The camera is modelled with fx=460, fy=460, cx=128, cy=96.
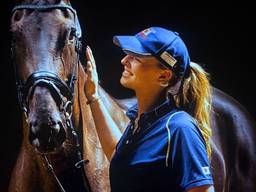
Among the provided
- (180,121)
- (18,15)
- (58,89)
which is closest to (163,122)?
(180,121)

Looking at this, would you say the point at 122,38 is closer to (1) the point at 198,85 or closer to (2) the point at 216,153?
(1) the point at 198,85

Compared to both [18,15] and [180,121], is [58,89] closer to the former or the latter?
[18,15]

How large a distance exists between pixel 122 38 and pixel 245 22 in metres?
1.42

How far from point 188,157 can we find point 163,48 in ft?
1.34

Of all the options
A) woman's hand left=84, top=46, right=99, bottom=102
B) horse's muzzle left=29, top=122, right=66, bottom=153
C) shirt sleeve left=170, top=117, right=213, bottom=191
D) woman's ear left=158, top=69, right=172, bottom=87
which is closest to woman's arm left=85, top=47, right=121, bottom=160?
woman's hand left=84, top=46, right=99, bottom=102

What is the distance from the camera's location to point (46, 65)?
174 centimetres

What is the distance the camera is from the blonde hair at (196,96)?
1.67 metres

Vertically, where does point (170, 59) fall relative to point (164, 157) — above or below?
above

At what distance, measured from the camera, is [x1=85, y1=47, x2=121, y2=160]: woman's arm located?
193cm

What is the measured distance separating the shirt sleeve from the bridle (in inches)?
18.7

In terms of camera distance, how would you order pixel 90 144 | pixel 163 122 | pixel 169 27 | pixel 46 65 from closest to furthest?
pixel 163 122 → pixel 46 65 → pixel 90 144 → pixel 169 27

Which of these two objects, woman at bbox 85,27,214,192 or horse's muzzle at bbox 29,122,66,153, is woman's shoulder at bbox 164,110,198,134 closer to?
woman at bbox 85,27,214,192

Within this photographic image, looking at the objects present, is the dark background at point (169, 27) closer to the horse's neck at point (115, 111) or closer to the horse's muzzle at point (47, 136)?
the horse's neck at point (115, 111)

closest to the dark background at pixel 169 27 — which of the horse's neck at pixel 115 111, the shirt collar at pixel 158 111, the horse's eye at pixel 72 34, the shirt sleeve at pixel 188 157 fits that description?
the horse's neck at pixel 115 111
